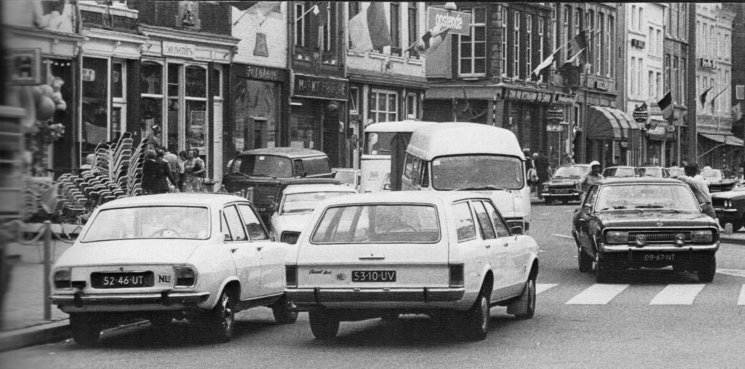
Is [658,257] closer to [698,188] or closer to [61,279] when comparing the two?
[698,188]

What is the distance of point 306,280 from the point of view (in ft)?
40.7

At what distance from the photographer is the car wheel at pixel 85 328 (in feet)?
40.9

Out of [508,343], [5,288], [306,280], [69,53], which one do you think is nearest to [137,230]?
[306,280]

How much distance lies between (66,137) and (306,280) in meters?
19.4

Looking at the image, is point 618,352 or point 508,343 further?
point 508,343

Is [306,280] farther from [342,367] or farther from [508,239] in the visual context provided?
[508,239]

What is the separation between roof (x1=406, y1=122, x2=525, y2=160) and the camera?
26469mm

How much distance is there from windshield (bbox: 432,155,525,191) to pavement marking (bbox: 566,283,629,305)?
6.36 meters

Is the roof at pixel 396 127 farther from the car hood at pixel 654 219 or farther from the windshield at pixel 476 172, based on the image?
the car hood at pixel 654 219

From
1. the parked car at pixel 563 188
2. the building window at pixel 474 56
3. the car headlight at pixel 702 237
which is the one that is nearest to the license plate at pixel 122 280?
the car headlight at pixel 702 237

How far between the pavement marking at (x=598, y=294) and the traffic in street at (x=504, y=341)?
0.02 metres

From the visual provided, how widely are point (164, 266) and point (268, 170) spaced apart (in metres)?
20.1

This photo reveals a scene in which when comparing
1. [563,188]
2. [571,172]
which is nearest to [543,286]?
[563,188]

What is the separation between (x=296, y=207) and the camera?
2459 centimetres
